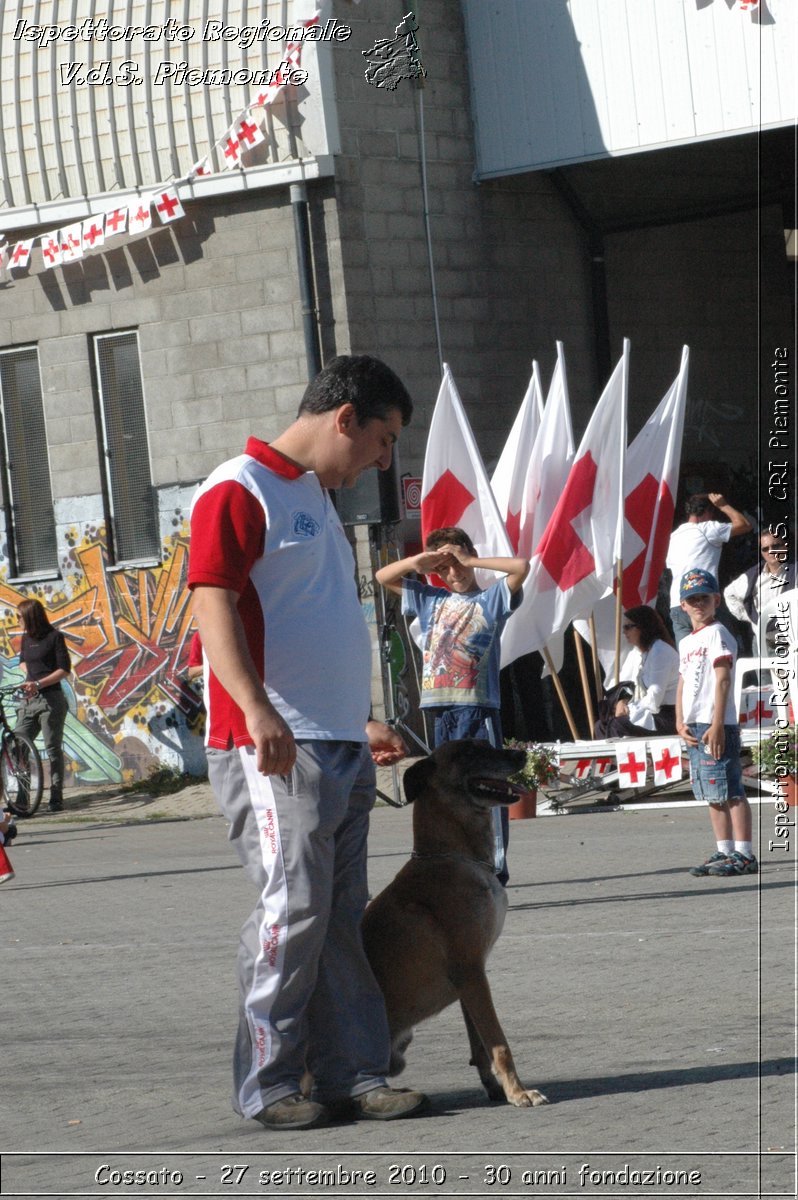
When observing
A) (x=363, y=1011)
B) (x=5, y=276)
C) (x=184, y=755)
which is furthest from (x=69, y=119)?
A: (x=363, y=1011)

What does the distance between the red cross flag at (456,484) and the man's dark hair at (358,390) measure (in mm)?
8349

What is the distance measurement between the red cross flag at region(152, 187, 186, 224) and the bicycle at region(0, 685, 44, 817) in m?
4.97

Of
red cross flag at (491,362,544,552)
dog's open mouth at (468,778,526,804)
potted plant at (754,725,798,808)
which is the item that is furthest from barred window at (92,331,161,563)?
dog's open mouth at (468,778,526,804)

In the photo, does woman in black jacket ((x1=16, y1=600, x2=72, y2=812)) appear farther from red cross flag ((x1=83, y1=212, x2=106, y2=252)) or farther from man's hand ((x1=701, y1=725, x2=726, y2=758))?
man's hand ((x1=701, y1=725, x2=726, y2=758))

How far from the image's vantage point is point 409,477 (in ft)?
58.9

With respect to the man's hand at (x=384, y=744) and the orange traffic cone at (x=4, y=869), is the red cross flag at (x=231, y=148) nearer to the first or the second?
the orange traffic cone at (x=4, y=869)

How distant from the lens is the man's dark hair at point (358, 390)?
5.32 meters

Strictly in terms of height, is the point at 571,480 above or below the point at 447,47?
below

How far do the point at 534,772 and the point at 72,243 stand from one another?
8505 millimetres

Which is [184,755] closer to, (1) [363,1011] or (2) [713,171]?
(2) [713,171]

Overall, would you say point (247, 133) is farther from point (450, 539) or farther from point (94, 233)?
point (450, 539)

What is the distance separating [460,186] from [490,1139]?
15260 mm

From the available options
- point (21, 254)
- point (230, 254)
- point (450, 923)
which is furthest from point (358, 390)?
point (21, 254)

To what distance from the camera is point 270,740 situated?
15.8 ft
